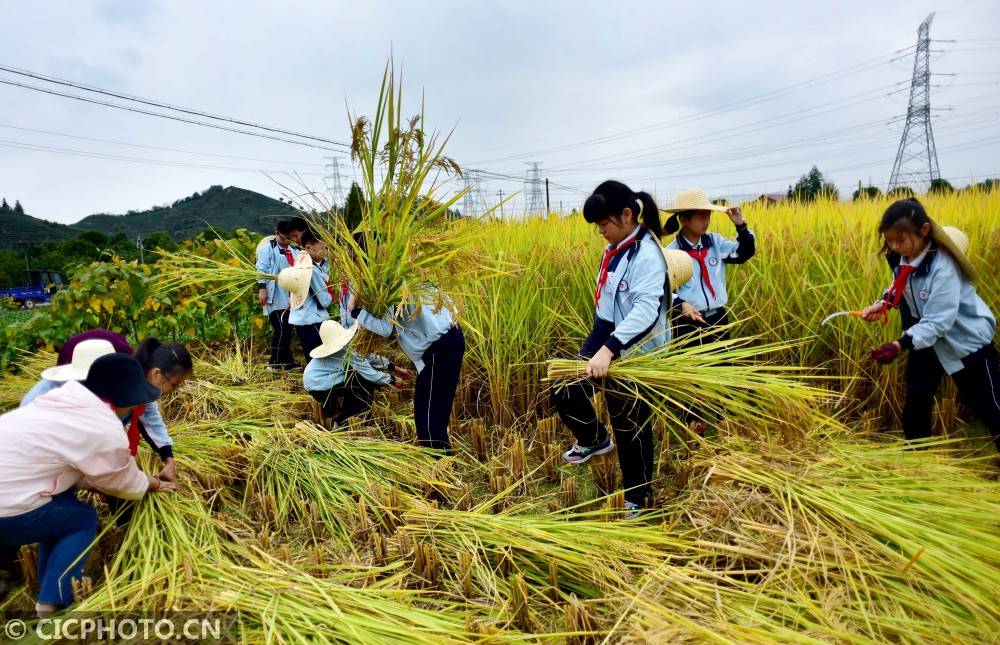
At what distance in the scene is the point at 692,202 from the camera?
3.10m

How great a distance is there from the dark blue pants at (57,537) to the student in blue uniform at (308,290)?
2174 mm

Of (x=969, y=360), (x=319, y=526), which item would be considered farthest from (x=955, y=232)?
Result: (x=319, y=526)

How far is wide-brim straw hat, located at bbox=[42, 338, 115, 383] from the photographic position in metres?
2.20

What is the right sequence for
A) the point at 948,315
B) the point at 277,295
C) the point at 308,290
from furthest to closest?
the point at 277,295 < the point at 308,290 < the point at 948,315

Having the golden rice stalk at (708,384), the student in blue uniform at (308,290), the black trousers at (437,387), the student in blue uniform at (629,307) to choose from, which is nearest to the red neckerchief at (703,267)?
the student in blue uniform at (629,307)

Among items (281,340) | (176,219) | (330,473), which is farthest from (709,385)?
(176,219)

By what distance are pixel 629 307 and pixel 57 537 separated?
7.81 feet

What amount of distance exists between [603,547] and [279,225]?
4.30 m

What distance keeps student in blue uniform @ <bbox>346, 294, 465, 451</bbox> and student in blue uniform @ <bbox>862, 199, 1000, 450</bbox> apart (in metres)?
2.00

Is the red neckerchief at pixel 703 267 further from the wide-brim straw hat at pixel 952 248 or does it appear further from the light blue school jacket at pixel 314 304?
the light blue school jacket at pixel 314 304

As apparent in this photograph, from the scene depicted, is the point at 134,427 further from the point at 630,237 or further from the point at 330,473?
the point at 630,237

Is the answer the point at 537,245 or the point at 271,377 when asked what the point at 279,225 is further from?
the point at 537,245

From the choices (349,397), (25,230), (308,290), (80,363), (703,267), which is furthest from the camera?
(25,230)
